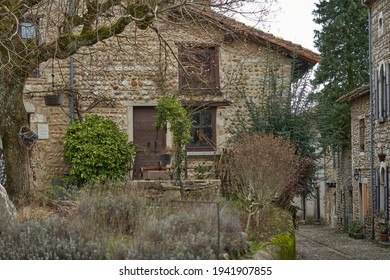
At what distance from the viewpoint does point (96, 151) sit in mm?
15375

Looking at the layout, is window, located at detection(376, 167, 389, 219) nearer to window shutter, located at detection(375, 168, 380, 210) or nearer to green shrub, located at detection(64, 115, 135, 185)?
window shutter, located at detection(375, 168, 380, 210)

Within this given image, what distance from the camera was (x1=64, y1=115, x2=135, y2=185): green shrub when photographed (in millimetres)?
15375

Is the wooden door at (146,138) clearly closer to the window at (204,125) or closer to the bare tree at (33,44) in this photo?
the window at (204,125)

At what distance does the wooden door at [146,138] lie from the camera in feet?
55.3

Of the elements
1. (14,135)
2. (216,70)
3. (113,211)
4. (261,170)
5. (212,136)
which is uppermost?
(216,70)

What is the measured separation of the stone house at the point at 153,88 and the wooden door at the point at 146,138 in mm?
22

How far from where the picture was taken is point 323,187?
114ft

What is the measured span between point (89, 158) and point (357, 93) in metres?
10.2

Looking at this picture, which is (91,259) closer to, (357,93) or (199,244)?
(199,244)

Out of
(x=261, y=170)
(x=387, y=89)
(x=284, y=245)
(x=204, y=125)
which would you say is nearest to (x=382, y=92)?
(x=387, y=89)

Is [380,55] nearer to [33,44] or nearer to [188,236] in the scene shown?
[33,44]

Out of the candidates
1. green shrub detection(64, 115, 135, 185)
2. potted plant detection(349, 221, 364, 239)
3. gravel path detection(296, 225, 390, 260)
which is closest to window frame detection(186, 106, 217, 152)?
green shrub detection(64, 115, 135, 185)

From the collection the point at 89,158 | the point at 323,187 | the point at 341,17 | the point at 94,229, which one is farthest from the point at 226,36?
the point at 323,187

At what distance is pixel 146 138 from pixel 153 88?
1134mm
